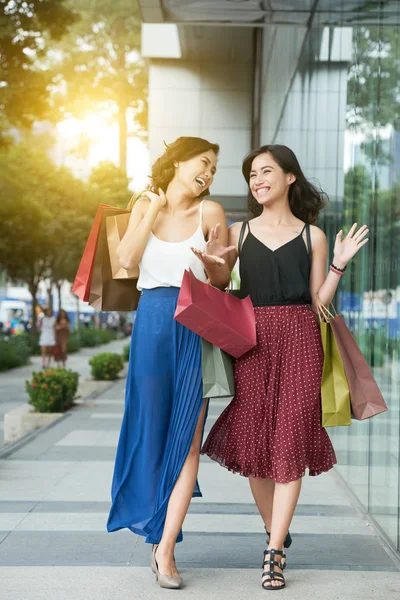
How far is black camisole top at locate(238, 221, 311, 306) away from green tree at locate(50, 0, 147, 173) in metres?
39.5

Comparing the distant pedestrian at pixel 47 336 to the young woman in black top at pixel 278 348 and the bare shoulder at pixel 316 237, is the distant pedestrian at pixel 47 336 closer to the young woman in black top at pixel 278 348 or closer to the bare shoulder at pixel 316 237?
the young woman in black top at pixel 278 348

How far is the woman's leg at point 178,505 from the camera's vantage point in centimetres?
402

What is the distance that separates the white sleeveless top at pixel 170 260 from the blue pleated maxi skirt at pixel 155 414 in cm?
5

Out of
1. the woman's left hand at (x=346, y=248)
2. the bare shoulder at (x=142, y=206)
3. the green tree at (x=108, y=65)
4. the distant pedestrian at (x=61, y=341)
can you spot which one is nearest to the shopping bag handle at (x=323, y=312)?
the woman's left hand at (x=346, y=248)

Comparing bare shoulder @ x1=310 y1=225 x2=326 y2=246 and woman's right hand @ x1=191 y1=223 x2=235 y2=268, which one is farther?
bare shoulder @ x1=310 y1=225 x2=326 y2=246

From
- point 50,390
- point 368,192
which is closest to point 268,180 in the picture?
point 368,192

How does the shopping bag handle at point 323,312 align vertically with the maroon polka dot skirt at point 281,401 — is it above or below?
above

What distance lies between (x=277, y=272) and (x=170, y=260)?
468mm

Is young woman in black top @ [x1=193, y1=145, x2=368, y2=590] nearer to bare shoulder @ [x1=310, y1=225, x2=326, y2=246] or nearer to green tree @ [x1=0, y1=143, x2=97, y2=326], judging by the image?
bare shoulder @ [x1=310, y1=225, x2=326, y2=246]

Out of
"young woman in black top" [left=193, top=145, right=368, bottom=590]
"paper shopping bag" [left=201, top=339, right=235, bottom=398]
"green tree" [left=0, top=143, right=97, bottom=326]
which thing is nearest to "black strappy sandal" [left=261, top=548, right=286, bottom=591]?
"young woman in black top" [left=193, top=145, right=368, bottom=590]

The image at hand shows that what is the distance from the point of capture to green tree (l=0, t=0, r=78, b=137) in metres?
15.8

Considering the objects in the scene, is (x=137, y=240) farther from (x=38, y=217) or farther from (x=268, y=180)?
(x=38, y=217)

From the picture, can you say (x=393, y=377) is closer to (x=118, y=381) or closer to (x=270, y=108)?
(x=270, y=108)

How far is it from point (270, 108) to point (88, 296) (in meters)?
11.4
